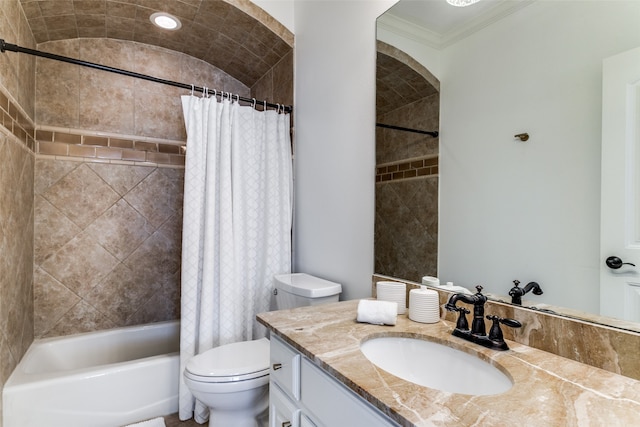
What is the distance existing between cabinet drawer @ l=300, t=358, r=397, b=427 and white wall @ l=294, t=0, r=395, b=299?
757 millimetres

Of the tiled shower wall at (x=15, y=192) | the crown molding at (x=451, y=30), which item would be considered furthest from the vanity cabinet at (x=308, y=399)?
the tiled shower wall at (x=15, y=192)

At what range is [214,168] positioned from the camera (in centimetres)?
193

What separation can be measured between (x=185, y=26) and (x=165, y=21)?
126mm

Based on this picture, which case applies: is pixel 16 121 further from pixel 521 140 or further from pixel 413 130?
pixel 521 140

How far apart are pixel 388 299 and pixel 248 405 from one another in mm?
851

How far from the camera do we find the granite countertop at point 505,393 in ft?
1.98

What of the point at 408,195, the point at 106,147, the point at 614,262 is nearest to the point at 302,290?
the point at 408,195

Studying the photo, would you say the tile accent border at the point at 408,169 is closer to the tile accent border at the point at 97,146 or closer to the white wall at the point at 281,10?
the white wall at the point at 281,10

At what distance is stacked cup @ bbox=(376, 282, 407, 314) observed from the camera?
1.29 m

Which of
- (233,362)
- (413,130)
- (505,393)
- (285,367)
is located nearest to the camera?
(505,393)

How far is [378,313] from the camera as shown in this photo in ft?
3.71

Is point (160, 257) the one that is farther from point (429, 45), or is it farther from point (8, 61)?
point (429, 45)

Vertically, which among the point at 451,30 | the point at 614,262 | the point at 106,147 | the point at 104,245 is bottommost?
the point at 104,245

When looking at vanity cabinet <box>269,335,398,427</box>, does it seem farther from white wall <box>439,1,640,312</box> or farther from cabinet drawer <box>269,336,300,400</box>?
white wall <box>439,1,640,312</box>
